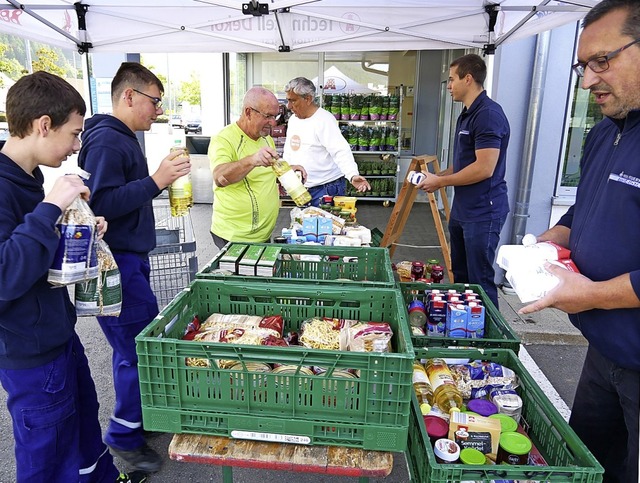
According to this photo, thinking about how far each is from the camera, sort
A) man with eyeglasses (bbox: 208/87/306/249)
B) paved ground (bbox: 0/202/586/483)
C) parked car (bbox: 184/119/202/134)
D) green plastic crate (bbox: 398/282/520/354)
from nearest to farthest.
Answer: green plastic crate (bbox: 398/282/520/354), paved ground (bbox: 0/202/586/483), man with eyeglasses (bbox: 208/87/306/249), parked car (bbox: 184/119/202/134)

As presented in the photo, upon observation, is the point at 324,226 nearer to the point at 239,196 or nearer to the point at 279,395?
the point at 239,196

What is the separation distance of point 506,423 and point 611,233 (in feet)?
2.54

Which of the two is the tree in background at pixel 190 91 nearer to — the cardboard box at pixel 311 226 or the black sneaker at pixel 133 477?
the cardboard box at pixel 311 226

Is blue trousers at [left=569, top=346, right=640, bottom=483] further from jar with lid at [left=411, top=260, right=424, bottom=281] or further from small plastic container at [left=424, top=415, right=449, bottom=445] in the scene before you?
jar with lid at [left=411, top=260, right=424, bottom=281]

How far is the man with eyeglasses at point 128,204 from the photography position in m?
2.28

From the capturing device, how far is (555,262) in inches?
63.9

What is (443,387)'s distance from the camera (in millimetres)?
1921

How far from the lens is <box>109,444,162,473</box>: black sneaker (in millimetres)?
2590

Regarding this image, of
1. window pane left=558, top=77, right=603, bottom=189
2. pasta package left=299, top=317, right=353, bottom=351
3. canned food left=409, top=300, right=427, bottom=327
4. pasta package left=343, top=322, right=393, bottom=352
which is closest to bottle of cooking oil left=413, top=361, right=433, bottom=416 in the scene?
pasta package left=343, top=322, right=393, bottom=352

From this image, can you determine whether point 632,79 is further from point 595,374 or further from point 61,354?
point 61,354

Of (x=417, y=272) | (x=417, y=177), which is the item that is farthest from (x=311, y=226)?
(x=417, y=177)

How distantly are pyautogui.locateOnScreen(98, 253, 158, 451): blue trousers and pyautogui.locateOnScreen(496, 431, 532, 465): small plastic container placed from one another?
73.0 inches

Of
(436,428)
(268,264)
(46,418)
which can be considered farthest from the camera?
(268,264)

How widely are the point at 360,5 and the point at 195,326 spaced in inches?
149
